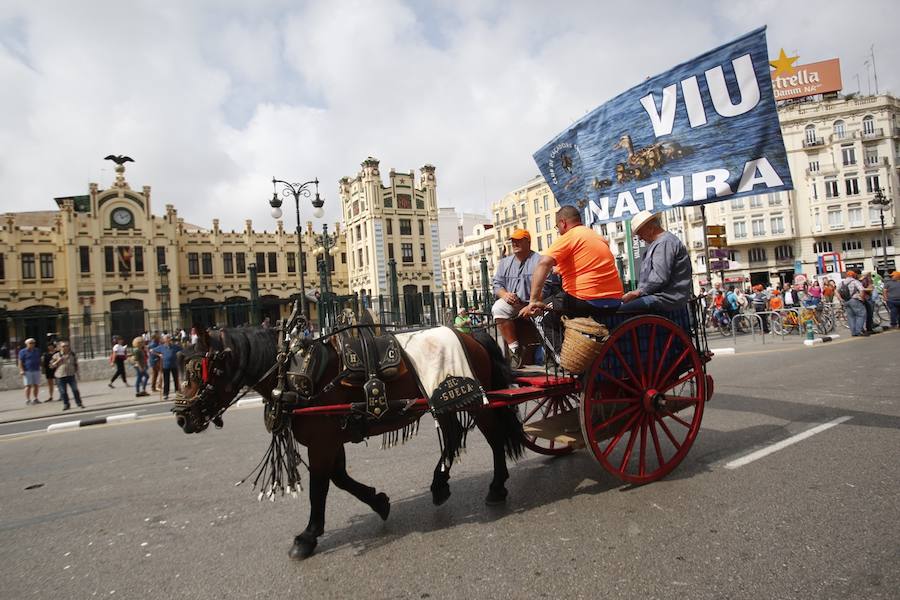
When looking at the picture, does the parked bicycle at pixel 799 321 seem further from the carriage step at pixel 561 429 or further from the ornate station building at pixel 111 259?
the ornate station building at pixel 111 259

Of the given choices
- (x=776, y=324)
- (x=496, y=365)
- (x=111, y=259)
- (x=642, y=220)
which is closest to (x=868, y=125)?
(x=776, y=324)

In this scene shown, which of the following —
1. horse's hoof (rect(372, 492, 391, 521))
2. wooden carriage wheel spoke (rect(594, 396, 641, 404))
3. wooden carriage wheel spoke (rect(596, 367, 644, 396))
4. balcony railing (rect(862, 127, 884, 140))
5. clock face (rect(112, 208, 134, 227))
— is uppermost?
balcony railing (rect(862, 127, 884, 140))

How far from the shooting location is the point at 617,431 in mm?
4352

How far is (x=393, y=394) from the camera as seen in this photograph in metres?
3.90

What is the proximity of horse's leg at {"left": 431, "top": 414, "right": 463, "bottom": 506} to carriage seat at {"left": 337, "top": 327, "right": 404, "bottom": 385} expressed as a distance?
500mm

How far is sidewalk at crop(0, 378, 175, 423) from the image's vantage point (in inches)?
513

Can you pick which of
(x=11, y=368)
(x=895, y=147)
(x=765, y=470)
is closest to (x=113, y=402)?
(x=11, y=368)

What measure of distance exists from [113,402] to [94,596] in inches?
501

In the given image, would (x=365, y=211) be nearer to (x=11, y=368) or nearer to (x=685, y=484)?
(x=11, y=368)

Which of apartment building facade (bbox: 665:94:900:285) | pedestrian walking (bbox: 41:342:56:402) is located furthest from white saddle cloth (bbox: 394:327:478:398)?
apartment building facade (bbox: 665:94:900:285)

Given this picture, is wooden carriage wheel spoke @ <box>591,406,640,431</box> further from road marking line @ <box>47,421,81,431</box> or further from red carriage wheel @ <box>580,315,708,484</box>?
road marking line @ <box>47,421,81,431</box>

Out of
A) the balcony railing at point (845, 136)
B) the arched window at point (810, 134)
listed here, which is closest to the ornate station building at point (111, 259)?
the arched window at point (810, 134)

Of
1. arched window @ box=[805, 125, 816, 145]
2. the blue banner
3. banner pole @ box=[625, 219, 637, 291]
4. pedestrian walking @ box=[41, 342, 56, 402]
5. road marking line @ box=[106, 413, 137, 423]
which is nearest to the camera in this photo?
the blue banner

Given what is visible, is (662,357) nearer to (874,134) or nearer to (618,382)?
(618,382)
